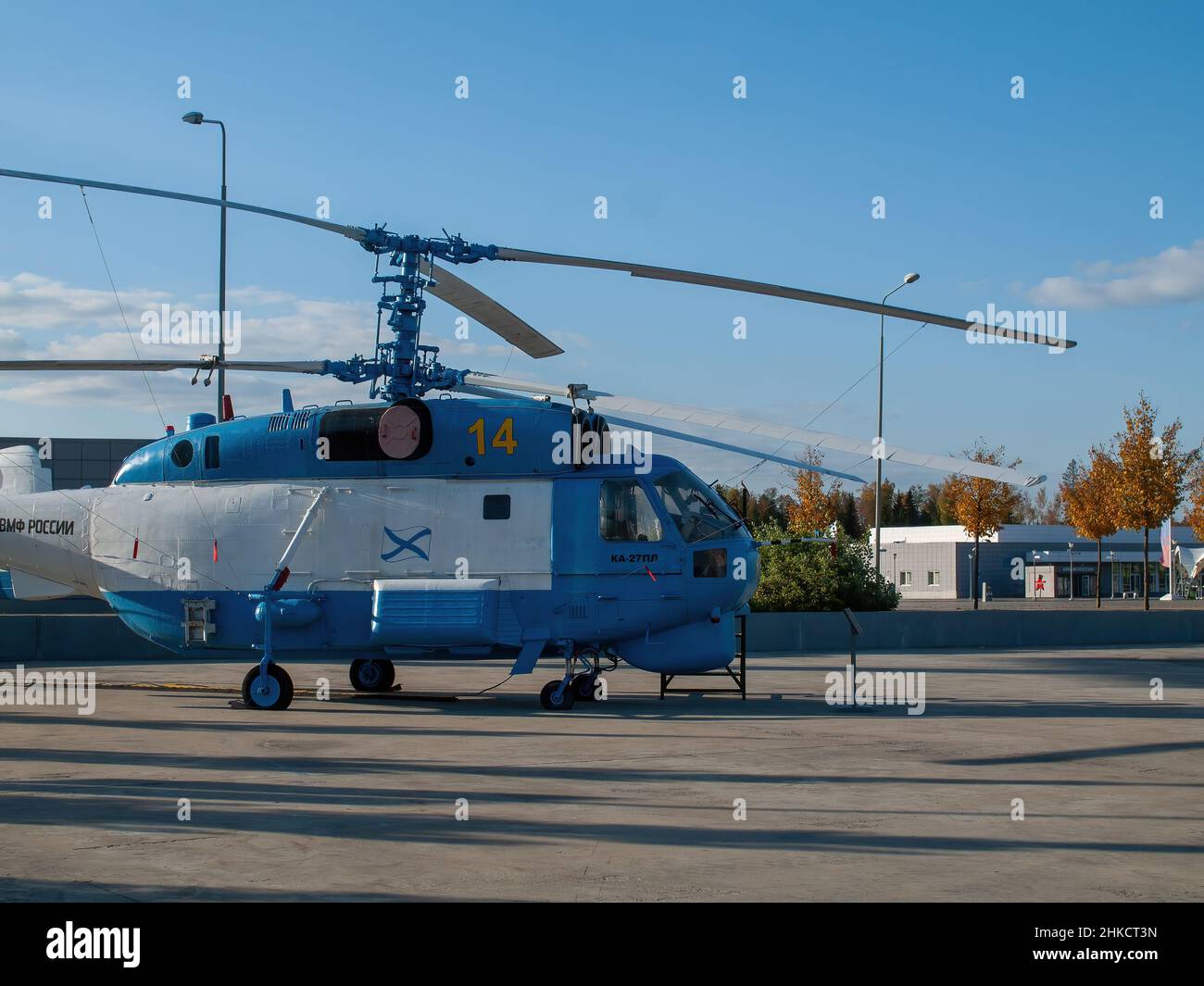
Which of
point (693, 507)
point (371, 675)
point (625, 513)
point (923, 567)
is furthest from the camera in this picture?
point (923, 567)

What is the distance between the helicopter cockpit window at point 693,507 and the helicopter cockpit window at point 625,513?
0.27 m

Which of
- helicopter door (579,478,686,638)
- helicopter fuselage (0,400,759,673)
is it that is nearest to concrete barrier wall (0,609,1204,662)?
helicopter fuselage (0,400,759,673)

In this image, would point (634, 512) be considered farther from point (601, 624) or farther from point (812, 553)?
point (812, 553)

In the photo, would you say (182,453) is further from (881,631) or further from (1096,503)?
(1096,503)

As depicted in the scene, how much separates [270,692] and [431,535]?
3.04 metres

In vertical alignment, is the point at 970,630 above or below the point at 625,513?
below

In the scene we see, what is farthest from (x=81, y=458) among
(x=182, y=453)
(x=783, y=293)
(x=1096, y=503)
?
(x=1096, y=503)

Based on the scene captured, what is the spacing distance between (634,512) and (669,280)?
415 cm

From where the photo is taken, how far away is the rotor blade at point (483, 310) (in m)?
14.2

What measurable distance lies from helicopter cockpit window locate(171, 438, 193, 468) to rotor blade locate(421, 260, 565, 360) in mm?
5092

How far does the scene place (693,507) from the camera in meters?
15.9

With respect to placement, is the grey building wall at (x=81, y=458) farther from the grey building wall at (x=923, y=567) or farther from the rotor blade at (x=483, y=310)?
the grey building wall at (x=923, y=567)
